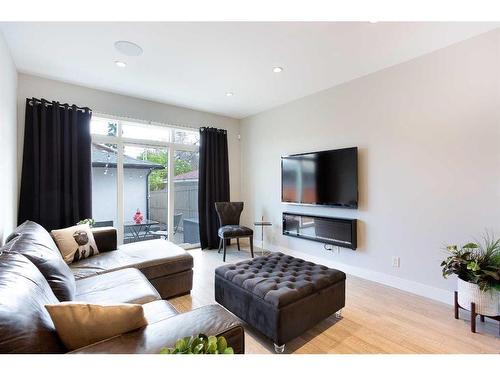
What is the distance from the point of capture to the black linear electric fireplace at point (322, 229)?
10.8ft

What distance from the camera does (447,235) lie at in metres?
2.54

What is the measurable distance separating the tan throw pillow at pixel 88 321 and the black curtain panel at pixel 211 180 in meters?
3.54

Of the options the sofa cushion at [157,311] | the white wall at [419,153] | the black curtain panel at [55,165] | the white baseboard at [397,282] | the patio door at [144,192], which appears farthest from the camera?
the patio door at [144,192]

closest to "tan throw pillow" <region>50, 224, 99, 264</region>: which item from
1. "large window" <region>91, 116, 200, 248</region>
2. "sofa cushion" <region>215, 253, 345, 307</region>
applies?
"large window" <region>91, 116, 200, 248</region>

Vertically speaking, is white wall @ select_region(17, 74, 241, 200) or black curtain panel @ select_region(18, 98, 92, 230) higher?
white wall @ select_region(17, 74, 241, 200)

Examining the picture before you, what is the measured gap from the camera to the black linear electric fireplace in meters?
3.30

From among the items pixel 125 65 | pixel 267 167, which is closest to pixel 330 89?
pixel 267 167

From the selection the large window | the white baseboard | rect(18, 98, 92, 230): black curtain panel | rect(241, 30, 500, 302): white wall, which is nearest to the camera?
rect(241, 30, 500, 302): white wall

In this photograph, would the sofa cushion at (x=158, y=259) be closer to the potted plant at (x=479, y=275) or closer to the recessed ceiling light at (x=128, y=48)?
the recessed ceiling light at (x=128, y=48)

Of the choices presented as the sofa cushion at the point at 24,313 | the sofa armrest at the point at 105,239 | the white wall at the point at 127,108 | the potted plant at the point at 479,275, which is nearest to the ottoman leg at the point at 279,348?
the sofa cushion at the point at 24,313

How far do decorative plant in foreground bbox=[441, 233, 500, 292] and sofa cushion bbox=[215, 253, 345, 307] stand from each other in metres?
1.02

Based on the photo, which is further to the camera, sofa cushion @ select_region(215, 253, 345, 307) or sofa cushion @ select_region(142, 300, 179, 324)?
sofa cushion @ select_region(215, 253, 345, 307)

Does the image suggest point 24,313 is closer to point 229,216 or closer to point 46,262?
point 46,262

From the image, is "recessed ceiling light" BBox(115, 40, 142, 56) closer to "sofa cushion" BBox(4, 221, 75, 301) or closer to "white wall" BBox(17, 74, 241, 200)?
"white wall" BBox(17, 74, 241, 200)
